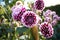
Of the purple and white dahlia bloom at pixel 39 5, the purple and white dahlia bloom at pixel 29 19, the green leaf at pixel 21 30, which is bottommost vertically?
the green leaf at pixel 21 30

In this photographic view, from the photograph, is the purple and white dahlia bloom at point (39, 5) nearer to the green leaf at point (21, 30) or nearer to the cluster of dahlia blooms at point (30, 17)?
the cluster of dahlia blooms at point (30, 17)

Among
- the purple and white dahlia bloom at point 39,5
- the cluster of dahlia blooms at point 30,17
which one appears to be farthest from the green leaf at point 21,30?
the purple and white dahlia bloom at point 39,5

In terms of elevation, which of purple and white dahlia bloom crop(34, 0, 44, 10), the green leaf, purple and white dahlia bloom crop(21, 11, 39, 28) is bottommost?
the green leaf

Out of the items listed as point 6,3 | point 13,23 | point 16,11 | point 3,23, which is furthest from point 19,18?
point 6,3

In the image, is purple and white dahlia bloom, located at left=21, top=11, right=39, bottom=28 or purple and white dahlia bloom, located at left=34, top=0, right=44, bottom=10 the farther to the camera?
purple and white dahlia bloom, located at left=34, top=0, right=44, bottom=10

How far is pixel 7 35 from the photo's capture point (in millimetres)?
2309

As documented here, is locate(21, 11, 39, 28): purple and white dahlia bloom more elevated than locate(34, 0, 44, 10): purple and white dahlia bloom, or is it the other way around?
locate(34, 0, 44, 10): purple and white dahlia bloom

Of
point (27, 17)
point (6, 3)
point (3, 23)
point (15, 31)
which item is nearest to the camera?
point (27, 17)

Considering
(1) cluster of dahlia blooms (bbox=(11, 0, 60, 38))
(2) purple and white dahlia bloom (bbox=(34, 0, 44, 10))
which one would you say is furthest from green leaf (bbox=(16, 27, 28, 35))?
(2) purple and white dahlia bloom (bbox=(34, 0, 44, 10))

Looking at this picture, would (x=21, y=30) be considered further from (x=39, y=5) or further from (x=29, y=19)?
(x=39, y=5)

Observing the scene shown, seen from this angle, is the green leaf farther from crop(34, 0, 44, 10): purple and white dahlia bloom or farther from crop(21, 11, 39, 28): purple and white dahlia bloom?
crop(34, 0, 44, 10): purple and white dahlia bloom

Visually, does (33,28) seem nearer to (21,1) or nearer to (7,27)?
(7,27)

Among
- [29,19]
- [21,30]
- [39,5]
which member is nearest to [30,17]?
[29,19]

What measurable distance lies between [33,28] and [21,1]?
54cm
